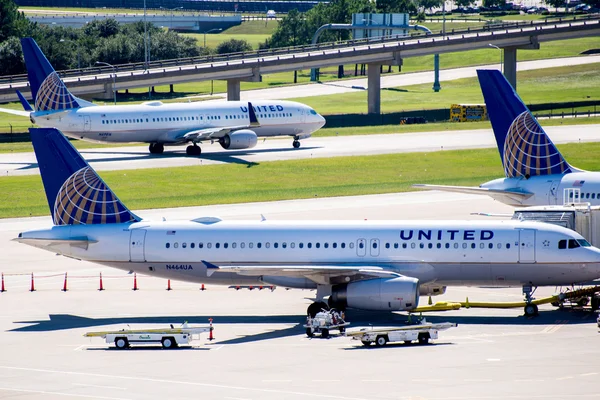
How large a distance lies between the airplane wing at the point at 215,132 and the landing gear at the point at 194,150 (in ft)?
2.71

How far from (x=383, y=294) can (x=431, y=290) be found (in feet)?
12.2

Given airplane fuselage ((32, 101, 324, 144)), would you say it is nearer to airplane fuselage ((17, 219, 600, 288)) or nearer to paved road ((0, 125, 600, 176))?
paved road ((0, 125, 600, 176))

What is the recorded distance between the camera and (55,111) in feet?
349

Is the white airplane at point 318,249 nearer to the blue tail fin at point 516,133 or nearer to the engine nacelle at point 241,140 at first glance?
the blue tail fin at point 516,133

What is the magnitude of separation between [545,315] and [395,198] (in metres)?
38.5

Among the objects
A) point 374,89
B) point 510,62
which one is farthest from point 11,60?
point 510,62

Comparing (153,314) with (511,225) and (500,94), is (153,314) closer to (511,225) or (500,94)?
(511,225)

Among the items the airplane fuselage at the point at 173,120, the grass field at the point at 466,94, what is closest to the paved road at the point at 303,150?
the airplane fuselage at the point at 173,120

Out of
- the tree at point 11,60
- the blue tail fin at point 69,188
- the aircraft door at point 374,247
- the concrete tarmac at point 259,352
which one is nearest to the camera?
the concrete tarmac at point 259,352

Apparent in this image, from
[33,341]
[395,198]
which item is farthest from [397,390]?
[395,198]

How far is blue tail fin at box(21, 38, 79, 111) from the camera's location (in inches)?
4006

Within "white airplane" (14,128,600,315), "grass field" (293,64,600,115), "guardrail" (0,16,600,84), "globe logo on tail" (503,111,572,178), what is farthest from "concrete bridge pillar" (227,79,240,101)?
"white airplane" (14,128,600,315)

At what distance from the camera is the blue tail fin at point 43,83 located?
102 meters

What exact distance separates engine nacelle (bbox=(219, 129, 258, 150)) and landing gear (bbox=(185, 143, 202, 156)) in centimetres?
318
